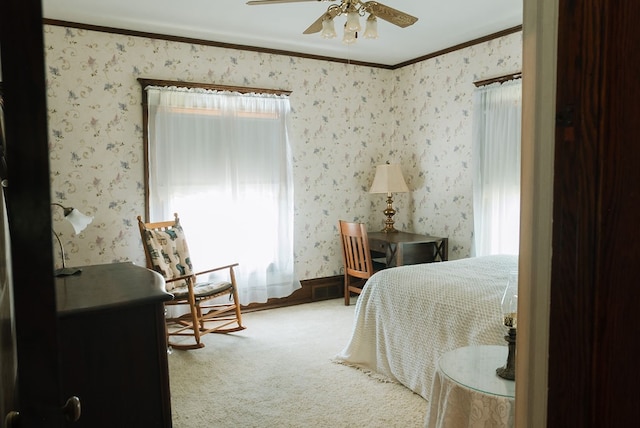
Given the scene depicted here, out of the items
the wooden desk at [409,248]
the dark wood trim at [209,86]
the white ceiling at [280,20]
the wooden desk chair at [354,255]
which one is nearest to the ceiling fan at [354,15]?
the white ceiling at [280,20]

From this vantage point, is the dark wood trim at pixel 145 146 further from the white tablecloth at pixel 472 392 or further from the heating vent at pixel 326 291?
the white tablecloth at pixel 472 392

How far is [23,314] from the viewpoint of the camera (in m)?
0.65

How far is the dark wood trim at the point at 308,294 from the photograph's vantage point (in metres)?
4.78

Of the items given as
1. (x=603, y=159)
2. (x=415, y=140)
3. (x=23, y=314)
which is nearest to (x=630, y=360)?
(x=603, y=159)

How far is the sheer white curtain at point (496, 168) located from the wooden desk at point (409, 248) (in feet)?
1.43

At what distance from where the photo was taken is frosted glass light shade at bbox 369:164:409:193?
4887 mm

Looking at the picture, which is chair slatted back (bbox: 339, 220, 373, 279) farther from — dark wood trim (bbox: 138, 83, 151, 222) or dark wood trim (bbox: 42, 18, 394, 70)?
dark wood trim (bbox: 138, 83, 151, 222)

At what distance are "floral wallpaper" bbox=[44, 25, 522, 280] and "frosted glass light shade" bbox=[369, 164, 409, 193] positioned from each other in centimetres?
28

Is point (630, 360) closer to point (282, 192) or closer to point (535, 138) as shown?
point (535, 138)

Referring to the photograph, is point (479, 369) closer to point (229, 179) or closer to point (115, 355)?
point (115, 355)

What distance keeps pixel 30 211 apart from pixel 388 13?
257cm

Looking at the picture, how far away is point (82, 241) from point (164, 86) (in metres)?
1.46

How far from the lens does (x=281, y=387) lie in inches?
117

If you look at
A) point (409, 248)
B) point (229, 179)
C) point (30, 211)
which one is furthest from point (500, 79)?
point (30, 211)
